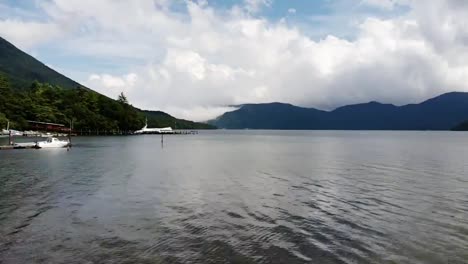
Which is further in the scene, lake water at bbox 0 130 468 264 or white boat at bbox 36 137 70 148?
white boat at bbox 36 137 70 148

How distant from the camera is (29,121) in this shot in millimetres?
169000

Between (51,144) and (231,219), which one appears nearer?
(231,219)

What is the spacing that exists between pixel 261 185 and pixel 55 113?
175 m

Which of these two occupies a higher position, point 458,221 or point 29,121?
point 29,121

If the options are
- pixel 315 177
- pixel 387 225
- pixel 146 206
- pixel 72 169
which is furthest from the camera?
pixel 72 169

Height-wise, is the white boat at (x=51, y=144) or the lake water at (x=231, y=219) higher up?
the white boat at (x=51, y=144)

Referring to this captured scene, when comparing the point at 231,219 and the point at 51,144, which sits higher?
the point at 51,144

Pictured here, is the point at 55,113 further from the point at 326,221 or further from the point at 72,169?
the point at 326,221

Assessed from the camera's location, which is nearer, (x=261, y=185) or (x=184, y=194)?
(x=184, y=194)

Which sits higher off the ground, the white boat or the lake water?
the white boat

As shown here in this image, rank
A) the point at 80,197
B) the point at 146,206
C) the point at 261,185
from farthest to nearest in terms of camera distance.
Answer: the point at 261,185, the point at 80,197, the point at 146,206

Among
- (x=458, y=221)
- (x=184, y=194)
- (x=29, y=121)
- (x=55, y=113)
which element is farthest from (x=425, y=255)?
(x=55, y=113)

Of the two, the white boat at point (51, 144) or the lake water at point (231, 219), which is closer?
the lake water at point (231, 219)

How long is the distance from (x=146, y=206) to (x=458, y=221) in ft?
76.0
